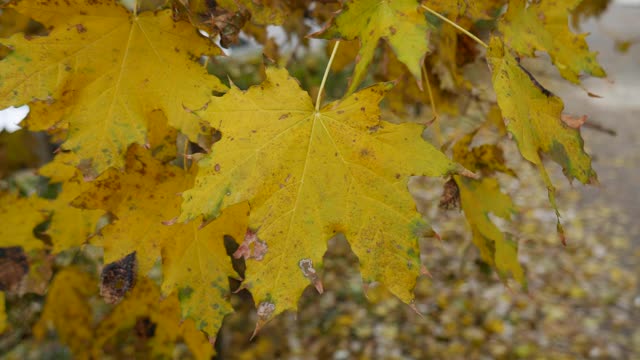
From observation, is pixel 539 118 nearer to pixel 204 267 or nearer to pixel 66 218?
pixel 204 267

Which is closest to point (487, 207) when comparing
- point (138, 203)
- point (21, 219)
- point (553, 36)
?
point (553, 36)

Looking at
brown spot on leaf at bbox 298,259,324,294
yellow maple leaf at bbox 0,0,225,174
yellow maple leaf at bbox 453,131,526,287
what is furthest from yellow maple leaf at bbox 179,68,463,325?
yellow maple leaf at bbox 453,131,526,287

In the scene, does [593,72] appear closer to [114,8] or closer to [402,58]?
[402,58]

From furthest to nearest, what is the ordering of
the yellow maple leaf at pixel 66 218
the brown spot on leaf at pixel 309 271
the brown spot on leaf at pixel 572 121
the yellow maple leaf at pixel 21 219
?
the yellow maple leaf at pixel 21 219 < the yellow maple leaf at pixel 66 218 < the brown spot on leaf at pixel 572 121 < the brown spot on leaf at pixel 309 271

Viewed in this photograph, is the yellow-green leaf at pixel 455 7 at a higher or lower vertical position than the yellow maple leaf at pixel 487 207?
higher

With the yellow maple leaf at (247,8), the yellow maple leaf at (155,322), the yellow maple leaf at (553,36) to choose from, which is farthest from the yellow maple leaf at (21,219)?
the yellow maple leaf at (553,36)

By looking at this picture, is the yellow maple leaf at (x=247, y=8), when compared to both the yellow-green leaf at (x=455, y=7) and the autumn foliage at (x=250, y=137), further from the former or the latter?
the yellow-green leaf at (x=455, y=7)
